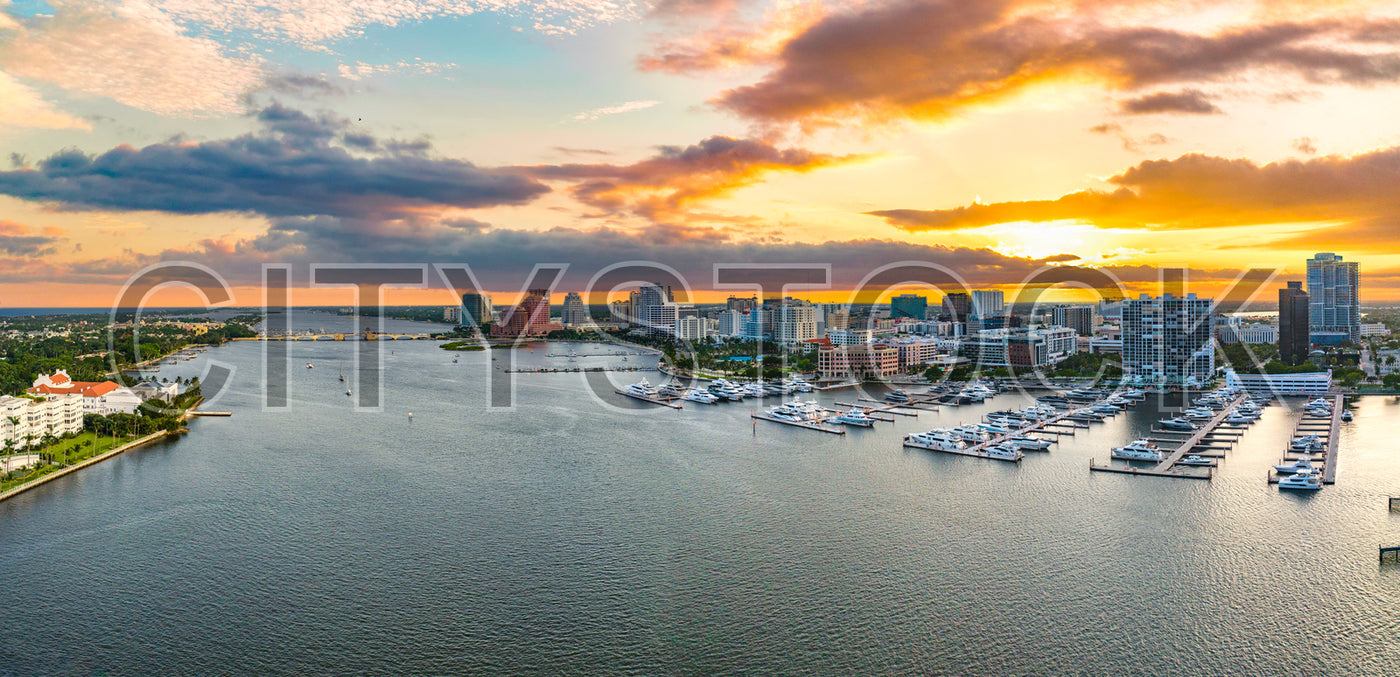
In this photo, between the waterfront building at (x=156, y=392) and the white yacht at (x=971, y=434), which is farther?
the waterfront building at (x=156, y=392)

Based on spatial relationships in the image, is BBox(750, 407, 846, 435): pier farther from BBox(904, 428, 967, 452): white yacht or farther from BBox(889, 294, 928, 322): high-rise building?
BBox(889, 294, 928, 322): high-rise building

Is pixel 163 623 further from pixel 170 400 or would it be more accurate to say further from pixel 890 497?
pixel 170 400

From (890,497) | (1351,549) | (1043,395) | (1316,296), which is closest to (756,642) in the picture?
(890,497)

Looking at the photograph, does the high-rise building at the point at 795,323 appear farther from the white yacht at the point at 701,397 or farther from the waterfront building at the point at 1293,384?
the waterfront building at the point at 1293,384

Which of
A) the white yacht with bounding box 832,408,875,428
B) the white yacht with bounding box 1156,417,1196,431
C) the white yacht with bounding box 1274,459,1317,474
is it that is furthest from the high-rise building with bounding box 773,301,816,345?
the white yacht with bounding box 1274,459,1317,474

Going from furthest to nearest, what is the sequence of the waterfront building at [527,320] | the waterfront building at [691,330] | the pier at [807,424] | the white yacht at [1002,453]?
1. the waterfront building at [527,320]
2. the waterfront building at [691,330]
3. the pier at [807,424]
4. the white yacht at [1002,453]

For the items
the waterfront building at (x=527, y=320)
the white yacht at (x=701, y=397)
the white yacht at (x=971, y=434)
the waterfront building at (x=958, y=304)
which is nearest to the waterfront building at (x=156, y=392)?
the white yacht at (x=701, y=397)

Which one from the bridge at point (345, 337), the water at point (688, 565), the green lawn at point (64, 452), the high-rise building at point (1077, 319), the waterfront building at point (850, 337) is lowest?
the water at point (688, 565)
